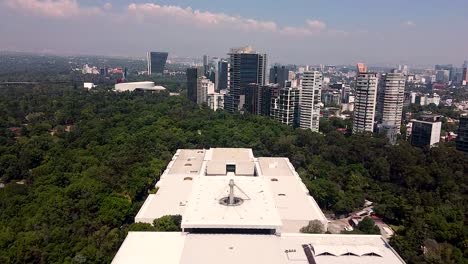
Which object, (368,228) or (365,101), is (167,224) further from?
(365,101)

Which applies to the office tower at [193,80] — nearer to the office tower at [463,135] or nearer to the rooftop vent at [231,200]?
the office tower at [463,135]

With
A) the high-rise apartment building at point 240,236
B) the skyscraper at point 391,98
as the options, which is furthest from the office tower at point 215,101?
the high-rise apartment building at point 240,236

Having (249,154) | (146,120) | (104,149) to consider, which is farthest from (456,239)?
(146,120)

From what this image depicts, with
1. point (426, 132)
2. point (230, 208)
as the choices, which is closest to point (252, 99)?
point (426, 132)

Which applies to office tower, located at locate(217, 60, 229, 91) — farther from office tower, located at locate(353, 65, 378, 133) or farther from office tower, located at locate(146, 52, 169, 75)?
office tower, located at locate(146, 52, 169, 75)

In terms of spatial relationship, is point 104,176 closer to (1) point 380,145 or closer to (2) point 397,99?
(1) point 380,145
